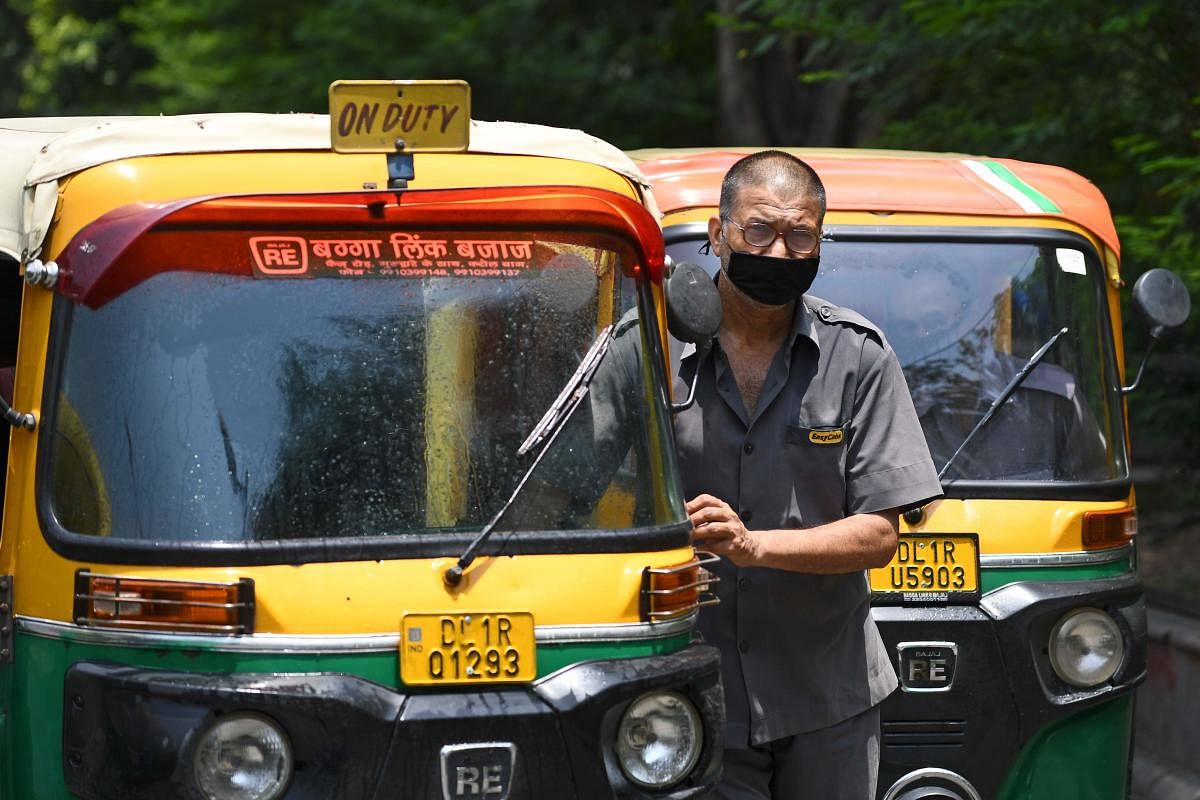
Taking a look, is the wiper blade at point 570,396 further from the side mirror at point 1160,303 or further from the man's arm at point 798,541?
the side mirror at point 1160,303

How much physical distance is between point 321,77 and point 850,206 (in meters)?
10.0

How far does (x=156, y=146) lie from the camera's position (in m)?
4.33

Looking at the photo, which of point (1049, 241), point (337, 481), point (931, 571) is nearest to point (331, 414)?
point (337, 481)

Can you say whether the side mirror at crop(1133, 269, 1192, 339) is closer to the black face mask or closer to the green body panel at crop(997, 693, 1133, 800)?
the green body panel at crop(997, 693, 1133, 800)

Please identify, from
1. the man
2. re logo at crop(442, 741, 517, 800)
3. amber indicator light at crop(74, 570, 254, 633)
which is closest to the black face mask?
the man

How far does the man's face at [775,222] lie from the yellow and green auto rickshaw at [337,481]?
25cm

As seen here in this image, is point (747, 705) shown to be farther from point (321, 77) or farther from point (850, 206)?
point (321, 77)

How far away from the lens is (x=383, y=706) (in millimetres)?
3967

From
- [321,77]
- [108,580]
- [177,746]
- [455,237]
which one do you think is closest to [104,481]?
[108,580]

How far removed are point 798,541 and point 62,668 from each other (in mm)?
1566

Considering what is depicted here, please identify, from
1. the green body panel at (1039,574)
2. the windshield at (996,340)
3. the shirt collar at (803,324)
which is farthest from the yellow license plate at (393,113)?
the green body panel at (1039,574)

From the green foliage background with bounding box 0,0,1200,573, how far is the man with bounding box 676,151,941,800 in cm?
405

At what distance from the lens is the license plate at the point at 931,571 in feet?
19.2

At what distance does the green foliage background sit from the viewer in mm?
9609
